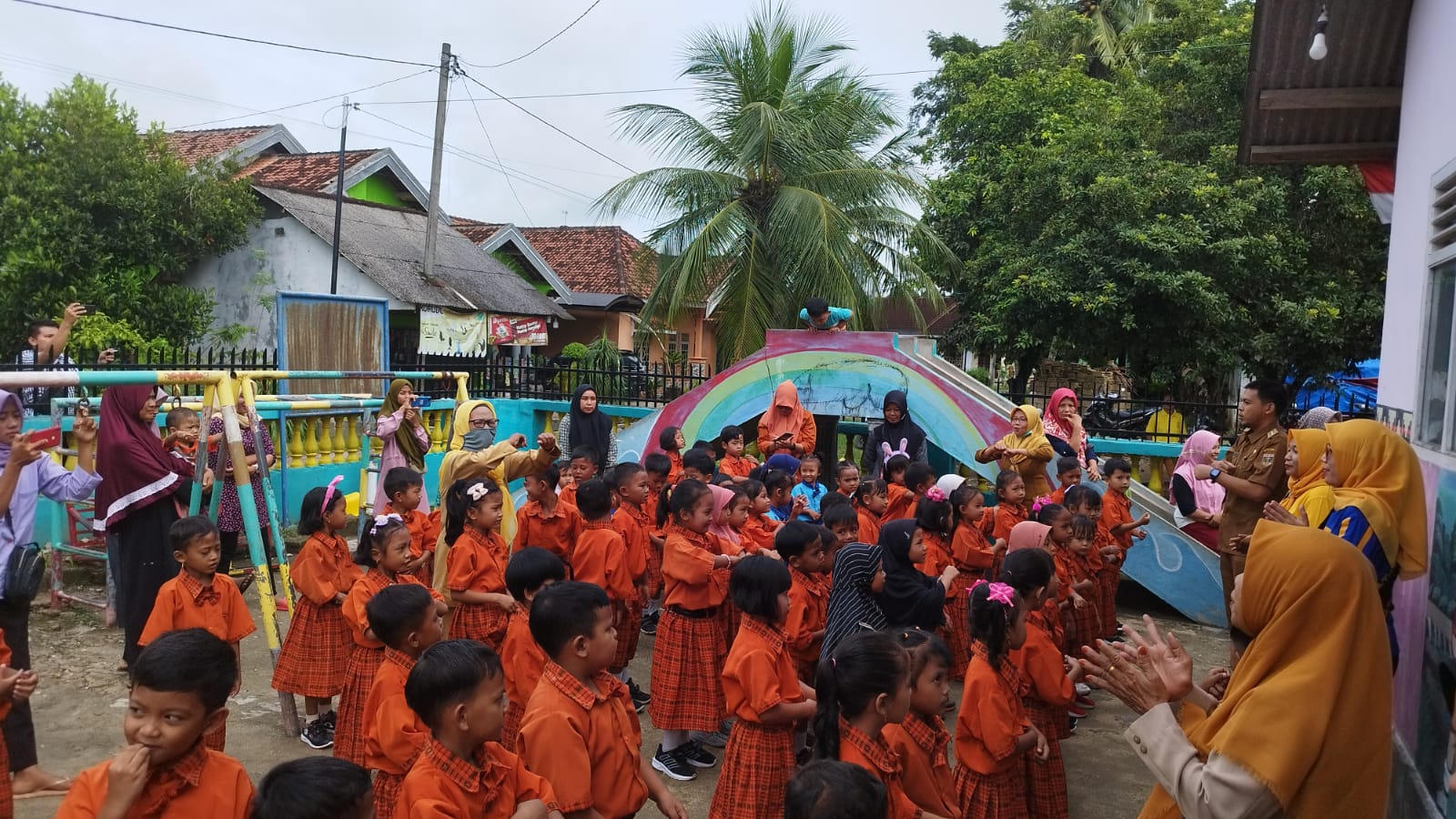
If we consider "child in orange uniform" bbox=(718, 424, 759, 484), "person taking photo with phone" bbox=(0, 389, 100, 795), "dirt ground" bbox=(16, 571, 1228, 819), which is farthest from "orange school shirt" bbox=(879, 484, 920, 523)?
"person taking photo with phone" bbox=(0, 389, 100, 795)

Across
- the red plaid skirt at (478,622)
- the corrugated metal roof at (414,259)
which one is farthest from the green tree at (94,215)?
the red plaid skirt at (478,622)

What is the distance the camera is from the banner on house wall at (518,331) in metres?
20.6

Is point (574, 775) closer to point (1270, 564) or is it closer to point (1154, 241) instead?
point (1270, 564)

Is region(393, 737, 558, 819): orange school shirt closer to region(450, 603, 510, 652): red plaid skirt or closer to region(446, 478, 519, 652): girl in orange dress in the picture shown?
region(446, 478, 519, 652): girl in orange dress

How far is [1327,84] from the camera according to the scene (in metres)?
5.73

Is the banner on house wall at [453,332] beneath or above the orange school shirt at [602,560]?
above

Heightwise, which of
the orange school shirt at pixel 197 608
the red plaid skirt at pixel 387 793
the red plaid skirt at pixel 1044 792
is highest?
the orange school shirt at pixel 197 608

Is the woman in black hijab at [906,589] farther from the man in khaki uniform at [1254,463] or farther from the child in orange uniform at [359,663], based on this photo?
the child in orange uniform at [359,663]

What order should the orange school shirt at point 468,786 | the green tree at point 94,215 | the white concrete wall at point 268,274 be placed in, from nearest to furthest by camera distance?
the orange school shirt at point 468,786, the green tree at point 94,215, the white concrete wall at point 268,274

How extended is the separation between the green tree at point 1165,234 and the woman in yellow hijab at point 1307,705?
10.8m

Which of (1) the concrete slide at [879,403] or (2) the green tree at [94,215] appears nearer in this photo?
(1) the concrete slide at [879,403]

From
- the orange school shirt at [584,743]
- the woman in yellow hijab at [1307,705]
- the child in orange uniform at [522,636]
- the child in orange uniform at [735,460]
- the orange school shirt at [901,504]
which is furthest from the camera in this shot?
the child in orange uniform at [735,460]

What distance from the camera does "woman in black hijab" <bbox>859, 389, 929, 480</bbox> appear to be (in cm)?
867

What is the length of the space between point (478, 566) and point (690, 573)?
39.4 inches
